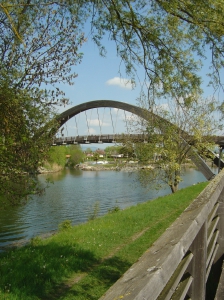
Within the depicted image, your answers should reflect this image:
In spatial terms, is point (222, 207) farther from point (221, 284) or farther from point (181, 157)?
point (181, 157)

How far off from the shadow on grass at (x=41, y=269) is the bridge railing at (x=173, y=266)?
2.96 metres

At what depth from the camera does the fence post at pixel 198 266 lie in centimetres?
210

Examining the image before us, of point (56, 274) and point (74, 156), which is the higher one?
point (56, 274)

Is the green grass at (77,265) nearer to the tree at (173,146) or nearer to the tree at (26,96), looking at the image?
the tree at (26,96)

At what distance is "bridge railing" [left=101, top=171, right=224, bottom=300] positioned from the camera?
1168 millimetres

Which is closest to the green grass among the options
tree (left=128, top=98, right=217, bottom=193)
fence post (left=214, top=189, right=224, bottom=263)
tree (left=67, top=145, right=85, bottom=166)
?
A: fence post (left=214, top=189, right=224, bottom=263)

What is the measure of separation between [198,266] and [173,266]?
2.76 feet

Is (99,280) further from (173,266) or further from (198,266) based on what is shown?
(173,266)

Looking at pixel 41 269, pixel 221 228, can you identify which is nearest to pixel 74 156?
pixel 41 269

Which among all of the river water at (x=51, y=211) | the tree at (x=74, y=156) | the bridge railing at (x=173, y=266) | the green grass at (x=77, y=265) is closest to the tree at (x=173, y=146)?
the river water at (x=51, y=211)

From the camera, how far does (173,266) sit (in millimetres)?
1401

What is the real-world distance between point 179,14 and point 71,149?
89575 millimetres

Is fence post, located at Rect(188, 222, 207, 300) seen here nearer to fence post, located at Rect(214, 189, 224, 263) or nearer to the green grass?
fence post, located at Rect(214, 189, 224, 263)

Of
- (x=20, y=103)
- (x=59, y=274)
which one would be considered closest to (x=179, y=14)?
(x=20, y=103)
